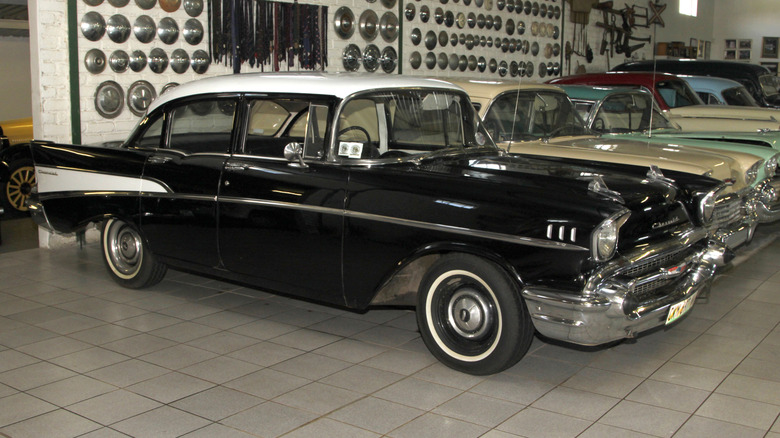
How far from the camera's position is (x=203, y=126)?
545 cm

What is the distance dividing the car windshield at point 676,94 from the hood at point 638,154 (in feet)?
11.7

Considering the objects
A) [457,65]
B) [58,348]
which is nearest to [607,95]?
[457,65]

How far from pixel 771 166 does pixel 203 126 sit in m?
5.11

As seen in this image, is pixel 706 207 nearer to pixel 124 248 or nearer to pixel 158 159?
pixel 158 159

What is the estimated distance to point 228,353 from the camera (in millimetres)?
4527

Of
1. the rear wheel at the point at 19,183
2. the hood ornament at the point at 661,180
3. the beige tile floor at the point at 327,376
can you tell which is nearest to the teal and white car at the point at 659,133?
the beige tile floor at the point at 327,376

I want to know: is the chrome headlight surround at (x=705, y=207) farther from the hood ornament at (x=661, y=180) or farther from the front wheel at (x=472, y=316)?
the front wheel at (x=472, y=316)

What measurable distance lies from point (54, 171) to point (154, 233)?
3.87 feet

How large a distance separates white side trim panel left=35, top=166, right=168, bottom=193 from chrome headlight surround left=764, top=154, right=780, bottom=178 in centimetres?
524

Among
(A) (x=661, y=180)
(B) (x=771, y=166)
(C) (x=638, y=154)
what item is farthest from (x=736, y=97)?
(A) (x=661, y=180)

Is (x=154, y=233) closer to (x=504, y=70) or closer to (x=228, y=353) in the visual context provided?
(x=228, y=353)

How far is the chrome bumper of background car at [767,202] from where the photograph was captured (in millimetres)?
6934

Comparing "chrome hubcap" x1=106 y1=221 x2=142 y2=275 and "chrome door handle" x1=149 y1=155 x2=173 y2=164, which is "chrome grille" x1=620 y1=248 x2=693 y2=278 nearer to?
"chrome door handle" x1=149 y1=155 x2=173 y2=164

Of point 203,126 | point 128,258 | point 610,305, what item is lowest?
point 128,258
